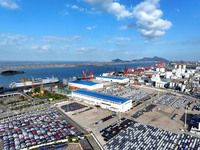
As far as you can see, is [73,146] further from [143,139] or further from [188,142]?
[188,142]

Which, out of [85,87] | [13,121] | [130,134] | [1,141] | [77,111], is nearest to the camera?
[1,141]

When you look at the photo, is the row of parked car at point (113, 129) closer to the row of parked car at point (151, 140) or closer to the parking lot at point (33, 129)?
the row of parked car at point (151, 140)

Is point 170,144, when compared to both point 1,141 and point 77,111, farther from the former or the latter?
point 1,141

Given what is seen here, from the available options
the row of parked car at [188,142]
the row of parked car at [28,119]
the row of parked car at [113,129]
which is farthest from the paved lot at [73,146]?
the row of parked car at [188,142]

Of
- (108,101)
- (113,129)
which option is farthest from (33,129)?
(108,101)

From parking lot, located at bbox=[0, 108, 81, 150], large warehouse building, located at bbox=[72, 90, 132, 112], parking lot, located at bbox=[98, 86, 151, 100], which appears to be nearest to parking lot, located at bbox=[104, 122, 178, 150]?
parking lot, located at bbox=[0, 108, 81, 150]

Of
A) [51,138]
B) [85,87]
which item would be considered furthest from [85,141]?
[85,87]
